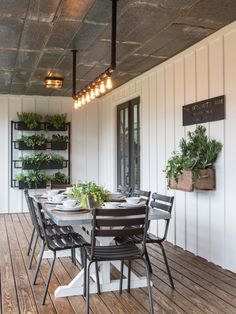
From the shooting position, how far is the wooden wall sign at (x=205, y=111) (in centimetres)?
396

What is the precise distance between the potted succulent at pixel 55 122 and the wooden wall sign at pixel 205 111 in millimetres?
3722

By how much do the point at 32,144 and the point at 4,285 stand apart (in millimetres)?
4382

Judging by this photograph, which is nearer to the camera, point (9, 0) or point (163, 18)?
point (9, 0)

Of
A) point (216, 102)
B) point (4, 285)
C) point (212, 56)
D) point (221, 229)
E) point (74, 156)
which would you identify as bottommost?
point (4, 285)

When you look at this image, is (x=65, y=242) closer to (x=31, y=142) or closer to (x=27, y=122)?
(x=31, y=142)

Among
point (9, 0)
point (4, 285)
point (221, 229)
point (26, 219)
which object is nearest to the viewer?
point (9, 0)

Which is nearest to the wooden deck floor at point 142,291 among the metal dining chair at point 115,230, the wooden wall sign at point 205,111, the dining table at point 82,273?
the dining table at point 82,273

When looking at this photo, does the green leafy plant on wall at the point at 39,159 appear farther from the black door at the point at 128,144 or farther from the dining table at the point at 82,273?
the dining table at the point at 82,273

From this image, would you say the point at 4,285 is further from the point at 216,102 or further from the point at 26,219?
the point at 26,219

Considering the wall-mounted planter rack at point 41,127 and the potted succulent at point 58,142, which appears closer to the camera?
the wall-mounted planter rack at point 41,127

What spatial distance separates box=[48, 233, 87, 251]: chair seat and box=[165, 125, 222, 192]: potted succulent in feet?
4.34

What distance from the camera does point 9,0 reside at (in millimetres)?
3139

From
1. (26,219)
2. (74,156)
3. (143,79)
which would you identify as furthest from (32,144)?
(143,79)

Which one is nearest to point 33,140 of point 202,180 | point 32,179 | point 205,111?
point 32,179
